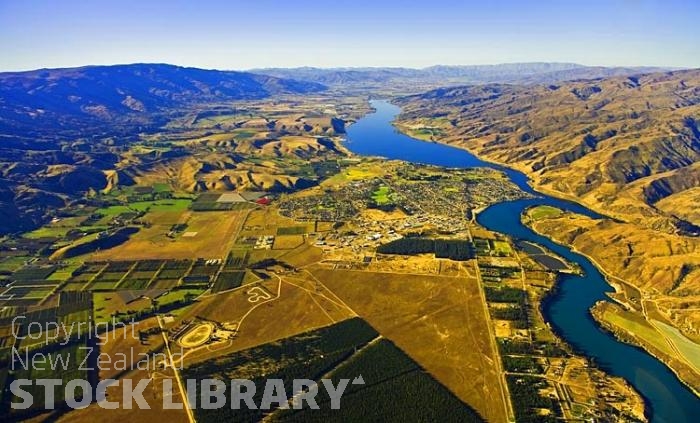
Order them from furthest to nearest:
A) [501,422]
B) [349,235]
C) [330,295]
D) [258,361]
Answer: [349,235], [330,295], [258,361], [501,422]

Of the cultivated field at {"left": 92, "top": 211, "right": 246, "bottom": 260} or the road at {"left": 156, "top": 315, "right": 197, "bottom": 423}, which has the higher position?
the road at {"left": 156, "top": 315, "right": 197, "bottom": 423}

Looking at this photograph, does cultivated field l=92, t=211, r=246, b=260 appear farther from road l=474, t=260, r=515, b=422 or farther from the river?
the river

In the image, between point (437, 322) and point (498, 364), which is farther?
Answer: point (437, 322)

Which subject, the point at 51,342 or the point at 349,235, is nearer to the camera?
the point at 51,342

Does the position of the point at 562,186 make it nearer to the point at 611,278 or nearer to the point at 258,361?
the point at 611,278

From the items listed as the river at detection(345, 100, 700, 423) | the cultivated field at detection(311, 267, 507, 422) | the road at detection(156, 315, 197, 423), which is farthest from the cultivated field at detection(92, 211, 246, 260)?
the river at detection(345, 100, 700, 423)

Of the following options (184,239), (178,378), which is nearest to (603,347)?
(178,378)

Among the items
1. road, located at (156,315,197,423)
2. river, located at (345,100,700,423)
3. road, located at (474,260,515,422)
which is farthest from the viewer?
river, located at (345,100,700,423)

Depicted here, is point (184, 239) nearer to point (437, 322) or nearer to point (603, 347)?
point (437, 322)

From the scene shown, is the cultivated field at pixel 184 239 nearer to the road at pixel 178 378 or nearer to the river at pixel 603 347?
the road at pixel 178 378

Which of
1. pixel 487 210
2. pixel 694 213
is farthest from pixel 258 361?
pixel 694 213

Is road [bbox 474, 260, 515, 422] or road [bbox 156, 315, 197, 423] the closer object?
road [bbox 156, 315, 197, 423]
